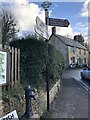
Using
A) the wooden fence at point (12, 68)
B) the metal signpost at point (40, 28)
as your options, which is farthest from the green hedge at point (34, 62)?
the metal signpost at point (40, 28)

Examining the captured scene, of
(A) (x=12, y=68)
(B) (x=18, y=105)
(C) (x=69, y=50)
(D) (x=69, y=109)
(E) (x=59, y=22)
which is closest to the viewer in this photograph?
(B) (x=18, y=105)

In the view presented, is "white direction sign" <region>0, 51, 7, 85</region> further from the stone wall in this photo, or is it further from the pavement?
the pavement

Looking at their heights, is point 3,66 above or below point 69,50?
below

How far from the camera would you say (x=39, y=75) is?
795 cm

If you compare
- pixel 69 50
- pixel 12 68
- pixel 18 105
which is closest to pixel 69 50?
pixel 69 50

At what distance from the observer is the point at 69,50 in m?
51.0

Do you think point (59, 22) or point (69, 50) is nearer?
point (59, 22)

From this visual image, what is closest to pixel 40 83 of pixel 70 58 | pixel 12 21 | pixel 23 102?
pixel 23 102

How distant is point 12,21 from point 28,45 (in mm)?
13857

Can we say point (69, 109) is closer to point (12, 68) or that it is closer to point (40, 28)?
point (12, 68)

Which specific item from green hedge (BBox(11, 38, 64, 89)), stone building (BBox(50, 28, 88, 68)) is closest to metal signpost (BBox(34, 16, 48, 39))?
green hedge (BBox(11, 38, 64, 89))

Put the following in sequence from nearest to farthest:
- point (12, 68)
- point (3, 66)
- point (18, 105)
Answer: point (3, 66)
point (18, 105)
point (12, 68)

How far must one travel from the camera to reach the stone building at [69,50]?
1926 inches

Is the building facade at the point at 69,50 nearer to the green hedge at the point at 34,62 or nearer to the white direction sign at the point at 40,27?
the green hedge at the point at 34,62
